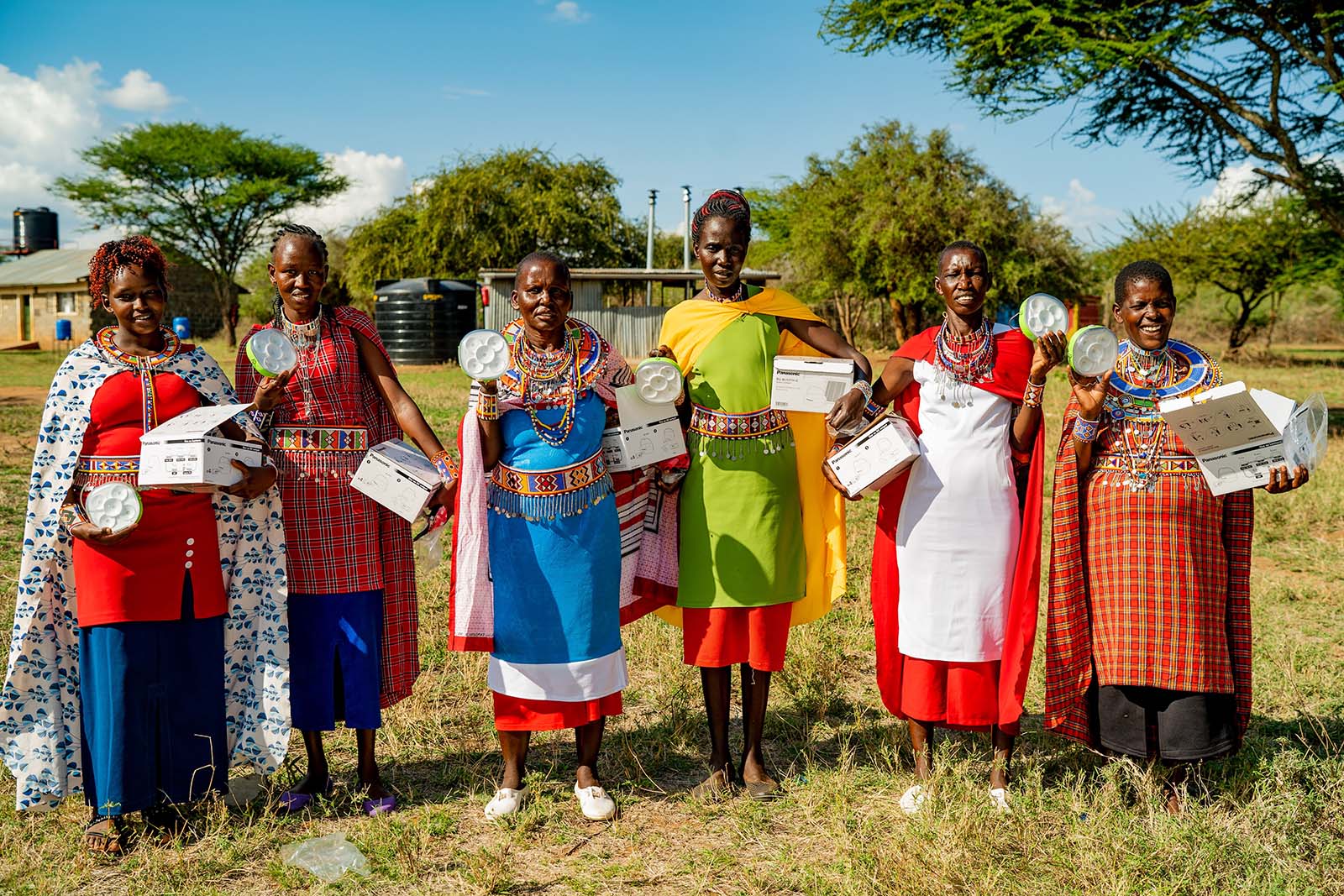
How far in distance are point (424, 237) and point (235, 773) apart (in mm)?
29510

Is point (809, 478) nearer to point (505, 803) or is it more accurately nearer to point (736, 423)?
point (736, 423)

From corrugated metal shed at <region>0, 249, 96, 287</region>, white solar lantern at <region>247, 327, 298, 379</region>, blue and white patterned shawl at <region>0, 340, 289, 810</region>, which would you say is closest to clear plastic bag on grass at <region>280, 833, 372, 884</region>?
blue and white patterned shawl at <region>0, 340, 289, 810</region>

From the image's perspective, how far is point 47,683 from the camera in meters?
3.26

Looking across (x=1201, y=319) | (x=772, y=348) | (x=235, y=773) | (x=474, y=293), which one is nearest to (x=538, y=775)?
(x=235, y=773)

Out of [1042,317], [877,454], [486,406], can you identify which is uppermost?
[1042,317]

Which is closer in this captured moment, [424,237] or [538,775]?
[538,775]

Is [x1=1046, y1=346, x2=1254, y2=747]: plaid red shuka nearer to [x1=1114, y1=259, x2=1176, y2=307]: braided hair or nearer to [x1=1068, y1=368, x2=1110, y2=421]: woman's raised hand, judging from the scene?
[x1=1068, y1=368, x2=1110, y2=421]: woman's raised hand

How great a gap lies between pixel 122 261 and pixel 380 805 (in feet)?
6.39

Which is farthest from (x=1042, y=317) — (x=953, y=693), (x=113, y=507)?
(x=113, y=507)

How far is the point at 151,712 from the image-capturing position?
322cm

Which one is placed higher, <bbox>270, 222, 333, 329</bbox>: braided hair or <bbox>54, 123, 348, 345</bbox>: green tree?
<bbox>54, 123, 348, 345</bbox>: green tree

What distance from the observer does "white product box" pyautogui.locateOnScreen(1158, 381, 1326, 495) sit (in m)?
3.08

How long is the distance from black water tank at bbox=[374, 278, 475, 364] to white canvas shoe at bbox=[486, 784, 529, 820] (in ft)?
69.6

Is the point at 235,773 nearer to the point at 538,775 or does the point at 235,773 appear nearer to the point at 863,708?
the point at 538,775
